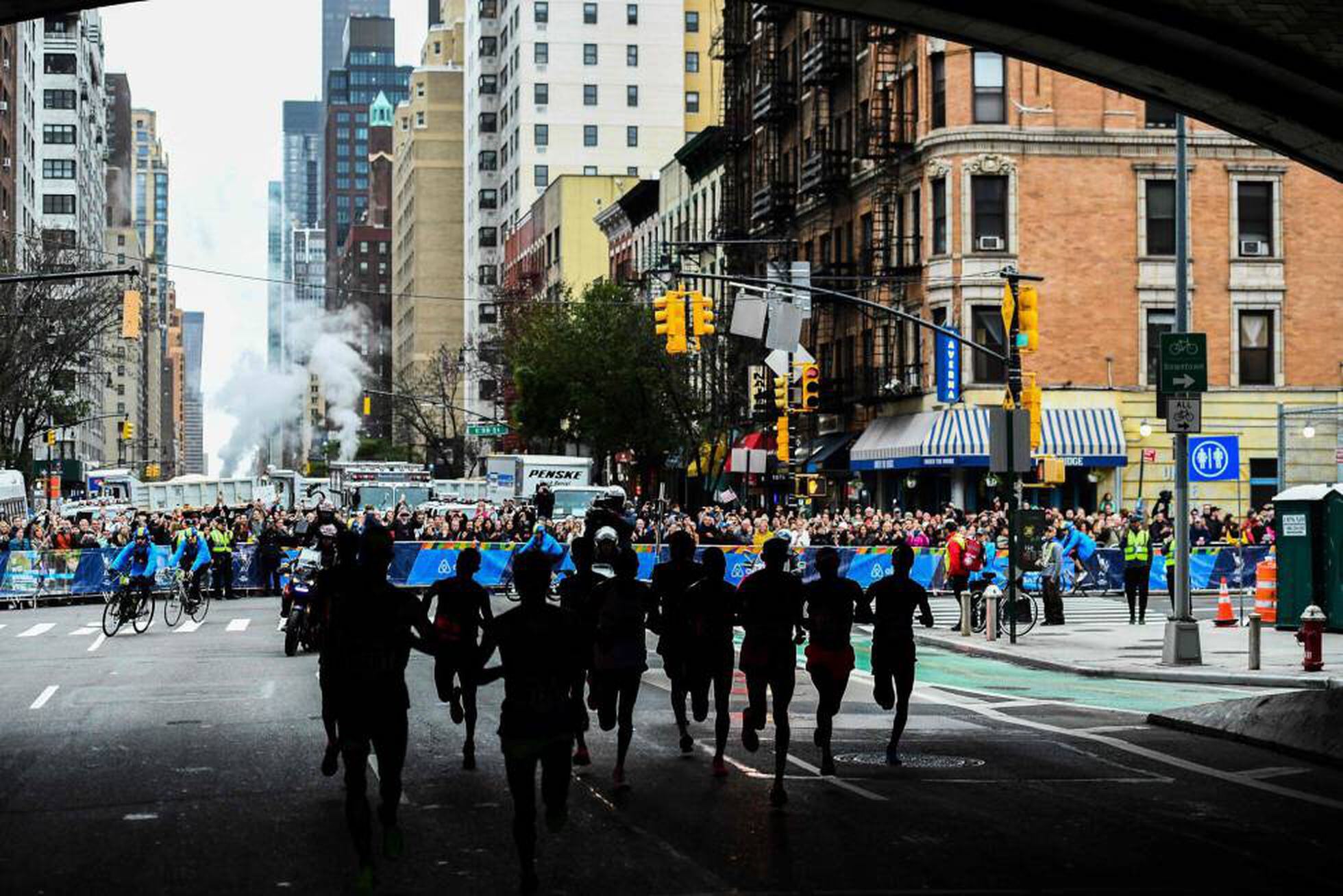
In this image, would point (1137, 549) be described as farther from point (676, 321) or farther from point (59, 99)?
point (59, 99)

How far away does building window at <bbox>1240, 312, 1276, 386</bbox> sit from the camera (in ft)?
176

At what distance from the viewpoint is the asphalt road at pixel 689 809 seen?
34.4 ft

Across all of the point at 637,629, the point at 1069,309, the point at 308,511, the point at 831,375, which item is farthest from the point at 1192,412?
the point at 831,375

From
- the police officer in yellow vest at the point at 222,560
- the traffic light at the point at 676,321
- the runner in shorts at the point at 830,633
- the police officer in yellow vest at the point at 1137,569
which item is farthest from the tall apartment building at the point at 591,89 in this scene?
the runner in shorts at the point at 830,633

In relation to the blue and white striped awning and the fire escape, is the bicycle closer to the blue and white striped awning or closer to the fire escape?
the blue and white striped awning

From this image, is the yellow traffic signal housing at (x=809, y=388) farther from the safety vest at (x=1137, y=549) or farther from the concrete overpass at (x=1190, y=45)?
the concrete overpass at (x=1190, y=45)

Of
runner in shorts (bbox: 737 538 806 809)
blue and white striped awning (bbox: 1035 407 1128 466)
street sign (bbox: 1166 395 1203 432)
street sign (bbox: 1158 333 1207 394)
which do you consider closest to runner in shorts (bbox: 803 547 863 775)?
runner in shorts (bbox: 737 538 806 809)

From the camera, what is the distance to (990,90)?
175ft

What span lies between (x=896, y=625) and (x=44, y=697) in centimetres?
1099

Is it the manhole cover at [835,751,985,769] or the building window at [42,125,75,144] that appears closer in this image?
the manhole cover at [835,751,985,769]

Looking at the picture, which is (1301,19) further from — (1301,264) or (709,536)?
(1301,264)

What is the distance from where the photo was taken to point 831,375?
6244 cm

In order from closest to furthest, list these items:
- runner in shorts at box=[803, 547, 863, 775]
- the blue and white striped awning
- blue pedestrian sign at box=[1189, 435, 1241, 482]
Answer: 1. runner in shorts at box=[803, 547, 863, 775]
2. blue pedestrian sign at box=[1189, 435, 1241, 482]
3. the blue and white striped awning

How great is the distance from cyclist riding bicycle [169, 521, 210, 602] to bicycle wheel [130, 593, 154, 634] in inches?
69.7
